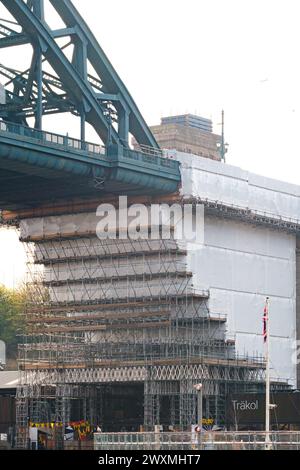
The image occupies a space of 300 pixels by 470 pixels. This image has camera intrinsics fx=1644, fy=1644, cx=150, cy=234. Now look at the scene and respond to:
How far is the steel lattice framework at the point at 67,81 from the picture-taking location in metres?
122

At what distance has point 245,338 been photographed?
13525 centimetres

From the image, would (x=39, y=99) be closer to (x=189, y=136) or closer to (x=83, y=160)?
(x=83, y=160)

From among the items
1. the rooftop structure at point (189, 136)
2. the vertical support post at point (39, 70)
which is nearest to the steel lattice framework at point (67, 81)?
the vertical support post at point (39, 70)

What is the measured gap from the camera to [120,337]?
13525cm

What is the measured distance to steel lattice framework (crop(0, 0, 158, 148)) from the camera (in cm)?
12150

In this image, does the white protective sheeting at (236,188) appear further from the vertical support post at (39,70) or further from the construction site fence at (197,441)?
the construction site fence at (197,441)

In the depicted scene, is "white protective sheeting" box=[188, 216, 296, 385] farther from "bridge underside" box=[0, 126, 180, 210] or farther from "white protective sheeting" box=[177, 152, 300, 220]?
"bridge underside" box=[0, 126, 180, 210]

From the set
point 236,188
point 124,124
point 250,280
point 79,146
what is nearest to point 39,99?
point 79,146

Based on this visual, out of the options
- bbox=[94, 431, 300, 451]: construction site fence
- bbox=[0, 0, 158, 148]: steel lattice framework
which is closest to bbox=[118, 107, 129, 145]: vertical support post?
bbox=[0, 0, 158, 148]: steel lattice framework

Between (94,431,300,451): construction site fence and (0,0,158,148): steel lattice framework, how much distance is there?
3297 cm

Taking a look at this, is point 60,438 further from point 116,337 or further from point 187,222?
point 187,222

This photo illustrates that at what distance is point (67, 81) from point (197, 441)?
4430cm
